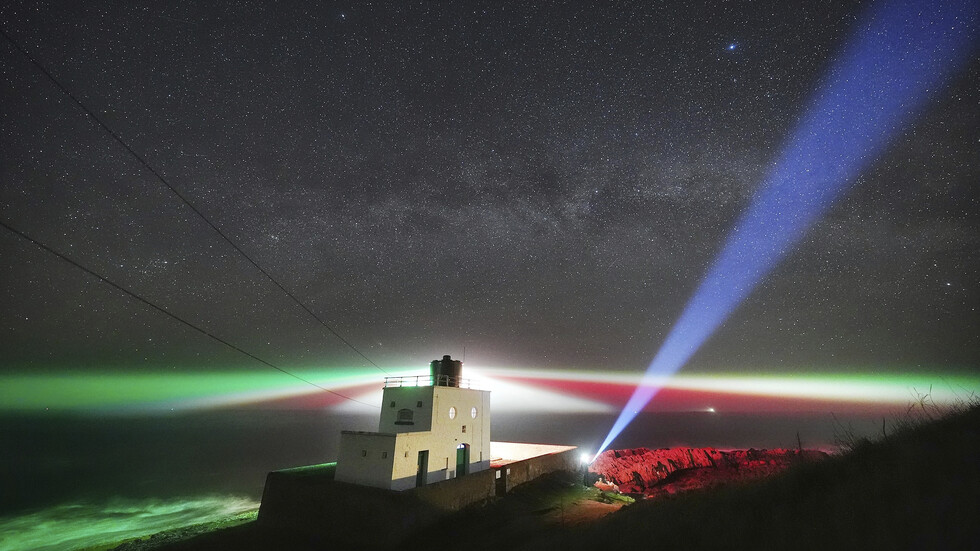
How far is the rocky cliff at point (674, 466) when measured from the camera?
30.6 metres

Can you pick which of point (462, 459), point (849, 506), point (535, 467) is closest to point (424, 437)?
point (462, 459)

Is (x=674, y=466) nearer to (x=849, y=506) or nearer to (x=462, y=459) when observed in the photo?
(x=462, y=459)

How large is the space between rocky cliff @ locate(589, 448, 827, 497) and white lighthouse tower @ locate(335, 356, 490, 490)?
14154 millimetres

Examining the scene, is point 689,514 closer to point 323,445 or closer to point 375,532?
point 375,532

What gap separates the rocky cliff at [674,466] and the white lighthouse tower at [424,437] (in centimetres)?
1415

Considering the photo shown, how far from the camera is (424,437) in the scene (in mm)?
19156

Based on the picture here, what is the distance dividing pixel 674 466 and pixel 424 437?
87.6 ft

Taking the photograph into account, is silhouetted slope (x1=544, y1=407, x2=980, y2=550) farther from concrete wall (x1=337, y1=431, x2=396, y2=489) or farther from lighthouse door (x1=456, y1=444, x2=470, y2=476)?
lighthouse door (x1=456, y1=444, x2=470, y2=476)

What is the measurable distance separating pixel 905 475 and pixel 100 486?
85.9m

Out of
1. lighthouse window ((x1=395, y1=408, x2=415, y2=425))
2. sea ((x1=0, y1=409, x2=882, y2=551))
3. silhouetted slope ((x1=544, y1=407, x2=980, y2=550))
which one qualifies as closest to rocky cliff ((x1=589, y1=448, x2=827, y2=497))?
Result: sea ((x1=0, y1=409, x2=882, y2=551))

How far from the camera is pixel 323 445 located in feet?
337

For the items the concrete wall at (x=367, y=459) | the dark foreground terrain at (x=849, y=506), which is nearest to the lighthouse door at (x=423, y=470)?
the concrete wall at (x=367, y=459)

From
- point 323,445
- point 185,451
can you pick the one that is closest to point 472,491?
point 323,445

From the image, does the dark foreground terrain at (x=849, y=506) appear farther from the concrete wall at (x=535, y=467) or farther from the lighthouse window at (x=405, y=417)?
the concrete wall at (x=535, y=467)
